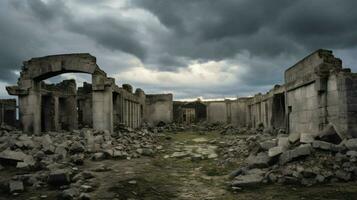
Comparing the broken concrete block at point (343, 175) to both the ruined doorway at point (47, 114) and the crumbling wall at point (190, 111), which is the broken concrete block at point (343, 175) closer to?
the ruined doorway at point (47, 114)

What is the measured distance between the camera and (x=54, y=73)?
52.2ft

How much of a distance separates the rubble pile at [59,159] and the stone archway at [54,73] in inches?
60.8

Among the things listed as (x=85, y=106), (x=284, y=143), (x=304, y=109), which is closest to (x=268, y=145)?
(x=284, y=143)

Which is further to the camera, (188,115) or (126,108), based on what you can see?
(188,115)

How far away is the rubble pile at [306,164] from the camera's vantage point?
7.21 metres

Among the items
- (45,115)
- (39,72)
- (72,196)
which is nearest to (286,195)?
(72,196)

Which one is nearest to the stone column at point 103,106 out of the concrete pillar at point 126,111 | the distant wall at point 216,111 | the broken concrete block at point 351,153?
the concrete pillar at point 126,111

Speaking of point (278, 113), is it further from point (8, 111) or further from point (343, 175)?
point (8, 111)

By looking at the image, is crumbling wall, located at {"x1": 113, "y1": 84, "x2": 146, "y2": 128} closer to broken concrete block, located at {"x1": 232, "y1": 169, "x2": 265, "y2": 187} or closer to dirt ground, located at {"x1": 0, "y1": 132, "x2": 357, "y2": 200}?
dirt ground, located at {"x1": 0, "y1": 132, "x2": 357, "y2": 200}

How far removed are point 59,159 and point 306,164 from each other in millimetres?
6647

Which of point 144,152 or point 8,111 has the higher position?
point 8,111

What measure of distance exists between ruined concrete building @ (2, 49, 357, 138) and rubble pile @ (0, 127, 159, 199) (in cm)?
350

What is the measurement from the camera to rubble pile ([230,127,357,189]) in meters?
7.21

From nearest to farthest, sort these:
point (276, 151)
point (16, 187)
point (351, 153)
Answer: point (16, 187), point (351, 153), point (276, 151)
